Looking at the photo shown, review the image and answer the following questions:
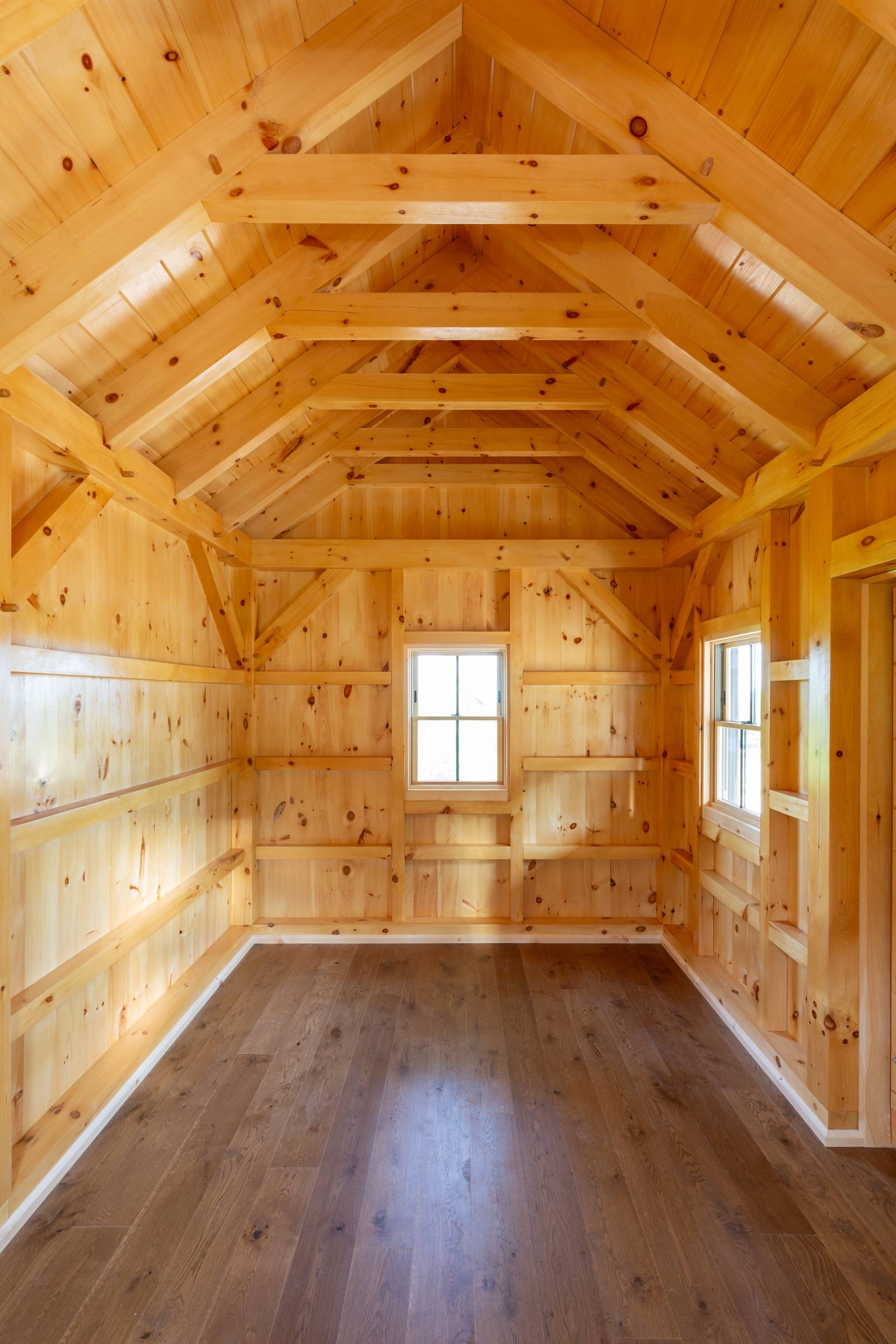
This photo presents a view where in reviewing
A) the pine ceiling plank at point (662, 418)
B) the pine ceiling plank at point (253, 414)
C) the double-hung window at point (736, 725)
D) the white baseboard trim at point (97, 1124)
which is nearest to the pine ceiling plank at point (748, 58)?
the pine ceiling plank at point (662, 418)

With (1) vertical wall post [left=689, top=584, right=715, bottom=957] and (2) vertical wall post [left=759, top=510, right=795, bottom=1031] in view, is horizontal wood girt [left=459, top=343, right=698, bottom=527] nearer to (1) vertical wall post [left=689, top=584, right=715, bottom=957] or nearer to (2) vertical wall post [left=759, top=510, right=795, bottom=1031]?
(1) vertical wall post [left=689, top=584, right=715, bottom=957]

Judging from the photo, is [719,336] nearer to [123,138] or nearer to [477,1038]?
[123,138]

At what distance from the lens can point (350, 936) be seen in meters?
4.80

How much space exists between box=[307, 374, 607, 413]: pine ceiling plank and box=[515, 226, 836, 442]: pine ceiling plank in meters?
0.79

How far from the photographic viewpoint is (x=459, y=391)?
139 inches

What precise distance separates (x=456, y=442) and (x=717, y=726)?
7.85 ft

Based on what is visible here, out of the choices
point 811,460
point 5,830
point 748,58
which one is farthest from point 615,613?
point 5,830

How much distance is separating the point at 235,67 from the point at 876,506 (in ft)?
8.20

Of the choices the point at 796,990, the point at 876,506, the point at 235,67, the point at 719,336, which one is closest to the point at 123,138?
the point at 235,67

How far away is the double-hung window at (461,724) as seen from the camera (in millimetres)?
4961

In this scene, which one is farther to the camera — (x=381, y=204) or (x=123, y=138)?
(x=381, y=204)

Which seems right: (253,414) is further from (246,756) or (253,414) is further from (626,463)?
(246,756)

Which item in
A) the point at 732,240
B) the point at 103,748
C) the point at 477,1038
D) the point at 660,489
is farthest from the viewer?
the point at 660,489

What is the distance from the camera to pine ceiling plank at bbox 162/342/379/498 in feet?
11.0
